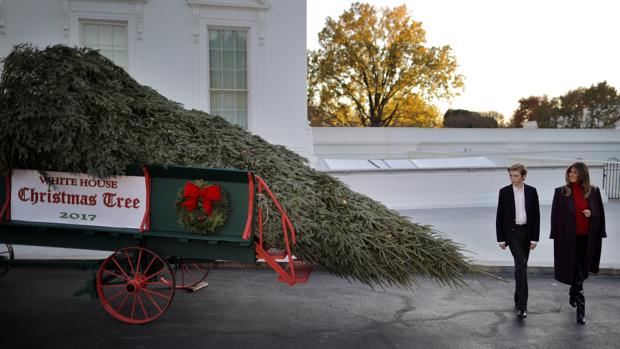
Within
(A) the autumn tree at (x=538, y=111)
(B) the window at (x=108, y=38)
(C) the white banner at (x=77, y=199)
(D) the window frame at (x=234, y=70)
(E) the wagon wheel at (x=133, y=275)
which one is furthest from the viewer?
(A) the autumn tree at (x=538, y=111)

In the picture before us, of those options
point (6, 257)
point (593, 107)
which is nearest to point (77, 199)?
point (6, 257)

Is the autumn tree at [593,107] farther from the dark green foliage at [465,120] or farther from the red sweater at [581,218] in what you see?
the red sweater at [581,218]

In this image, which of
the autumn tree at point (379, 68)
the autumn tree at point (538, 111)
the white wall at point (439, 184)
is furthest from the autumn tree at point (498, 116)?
the white wall at point (439, 184)

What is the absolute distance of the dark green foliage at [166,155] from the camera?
17.2ft

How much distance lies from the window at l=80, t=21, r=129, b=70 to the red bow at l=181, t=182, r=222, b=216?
7864 mm

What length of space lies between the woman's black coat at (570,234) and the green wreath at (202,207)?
3678mm

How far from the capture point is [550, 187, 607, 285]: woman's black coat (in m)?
6.08

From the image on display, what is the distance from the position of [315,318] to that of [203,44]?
26.7ft

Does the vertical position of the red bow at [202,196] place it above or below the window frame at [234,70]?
below

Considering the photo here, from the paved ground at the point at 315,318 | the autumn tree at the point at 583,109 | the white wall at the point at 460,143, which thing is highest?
the autumn tree at the point at 583,109

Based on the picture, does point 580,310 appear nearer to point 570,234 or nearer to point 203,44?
point 570,234

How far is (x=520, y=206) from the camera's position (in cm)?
618

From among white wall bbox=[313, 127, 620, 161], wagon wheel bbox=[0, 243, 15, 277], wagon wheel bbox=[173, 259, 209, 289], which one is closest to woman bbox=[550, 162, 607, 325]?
wagon wheel bbox=[173, 259, 209, 289]

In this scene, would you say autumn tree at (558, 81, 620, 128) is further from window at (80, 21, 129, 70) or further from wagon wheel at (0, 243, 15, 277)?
wagon wheel at (0, 243, 15, 277)
